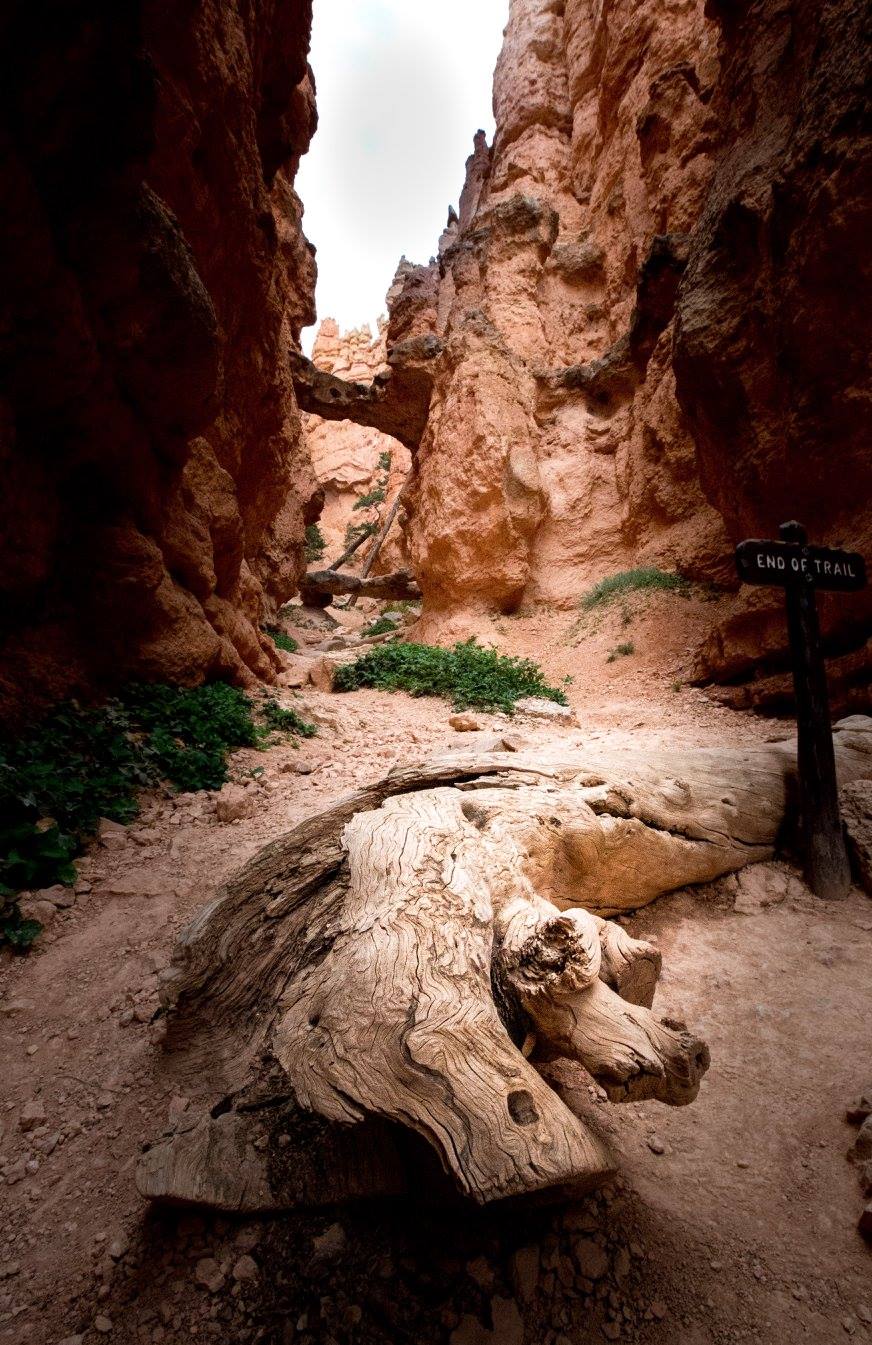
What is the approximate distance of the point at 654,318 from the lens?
33.9ft

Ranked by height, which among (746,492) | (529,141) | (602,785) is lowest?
(602,785)

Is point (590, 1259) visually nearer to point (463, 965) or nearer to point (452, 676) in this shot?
point (463, 965)

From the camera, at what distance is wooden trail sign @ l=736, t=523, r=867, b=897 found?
291 cm

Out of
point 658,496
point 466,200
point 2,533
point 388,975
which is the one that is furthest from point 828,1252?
point 466,200

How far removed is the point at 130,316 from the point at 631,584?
28.5 ft

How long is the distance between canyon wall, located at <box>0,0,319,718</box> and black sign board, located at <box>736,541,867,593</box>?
4.14m

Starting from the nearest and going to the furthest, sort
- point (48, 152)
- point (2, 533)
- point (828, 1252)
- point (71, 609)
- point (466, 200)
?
1. point (828, 1252)
2. point (48, 152)
3. point (2, 533)
4. point (71, 609)
5. point (466, 200)

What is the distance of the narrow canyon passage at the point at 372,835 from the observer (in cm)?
126

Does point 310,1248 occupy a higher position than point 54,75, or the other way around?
point 54,75

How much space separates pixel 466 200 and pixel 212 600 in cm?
2722

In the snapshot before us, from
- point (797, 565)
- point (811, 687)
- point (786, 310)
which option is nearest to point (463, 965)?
point (811, 687)

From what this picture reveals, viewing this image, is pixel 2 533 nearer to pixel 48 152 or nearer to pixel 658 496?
pixel 48 152

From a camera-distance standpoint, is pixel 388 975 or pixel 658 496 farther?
pixel 658 496

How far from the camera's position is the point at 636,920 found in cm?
273
